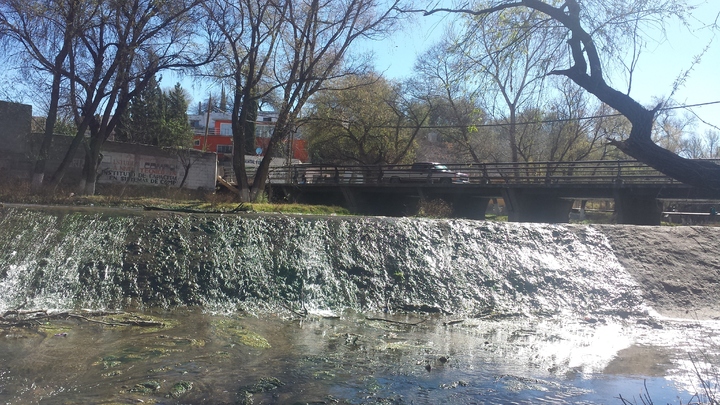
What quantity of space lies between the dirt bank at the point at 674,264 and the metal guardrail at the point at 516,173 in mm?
6048

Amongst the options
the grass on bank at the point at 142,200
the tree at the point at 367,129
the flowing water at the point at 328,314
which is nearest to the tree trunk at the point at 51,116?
the grass on bank at the point at 142,200

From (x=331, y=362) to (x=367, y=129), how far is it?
100 ft

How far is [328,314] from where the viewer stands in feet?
27.0

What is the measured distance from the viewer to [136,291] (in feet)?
26.1

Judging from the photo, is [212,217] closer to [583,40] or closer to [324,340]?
[324,340]

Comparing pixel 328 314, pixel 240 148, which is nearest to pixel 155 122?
pixel 240 148

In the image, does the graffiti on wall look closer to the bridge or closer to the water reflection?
the bridge

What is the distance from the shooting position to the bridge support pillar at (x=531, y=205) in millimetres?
22203

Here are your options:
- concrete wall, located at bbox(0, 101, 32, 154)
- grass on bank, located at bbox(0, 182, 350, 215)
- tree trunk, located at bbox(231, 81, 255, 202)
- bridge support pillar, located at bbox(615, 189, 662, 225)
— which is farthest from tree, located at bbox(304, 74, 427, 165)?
bridge support pillar, located at bbox(615, 189, 662, 225)

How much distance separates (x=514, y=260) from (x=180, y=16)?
13358 millimetres

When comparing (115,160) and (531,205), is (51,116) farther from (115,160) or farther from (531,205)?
(531,205)

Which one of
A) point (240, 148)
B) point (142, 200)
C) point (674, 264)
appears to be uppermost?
point (240, 148)

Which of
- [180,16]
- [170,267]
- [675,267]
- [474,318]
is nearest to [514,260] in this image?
[474,318]

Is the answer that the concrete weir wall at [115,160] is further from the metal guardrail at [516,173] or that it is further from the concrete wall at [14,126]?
the metal guardrail at [516,173]
